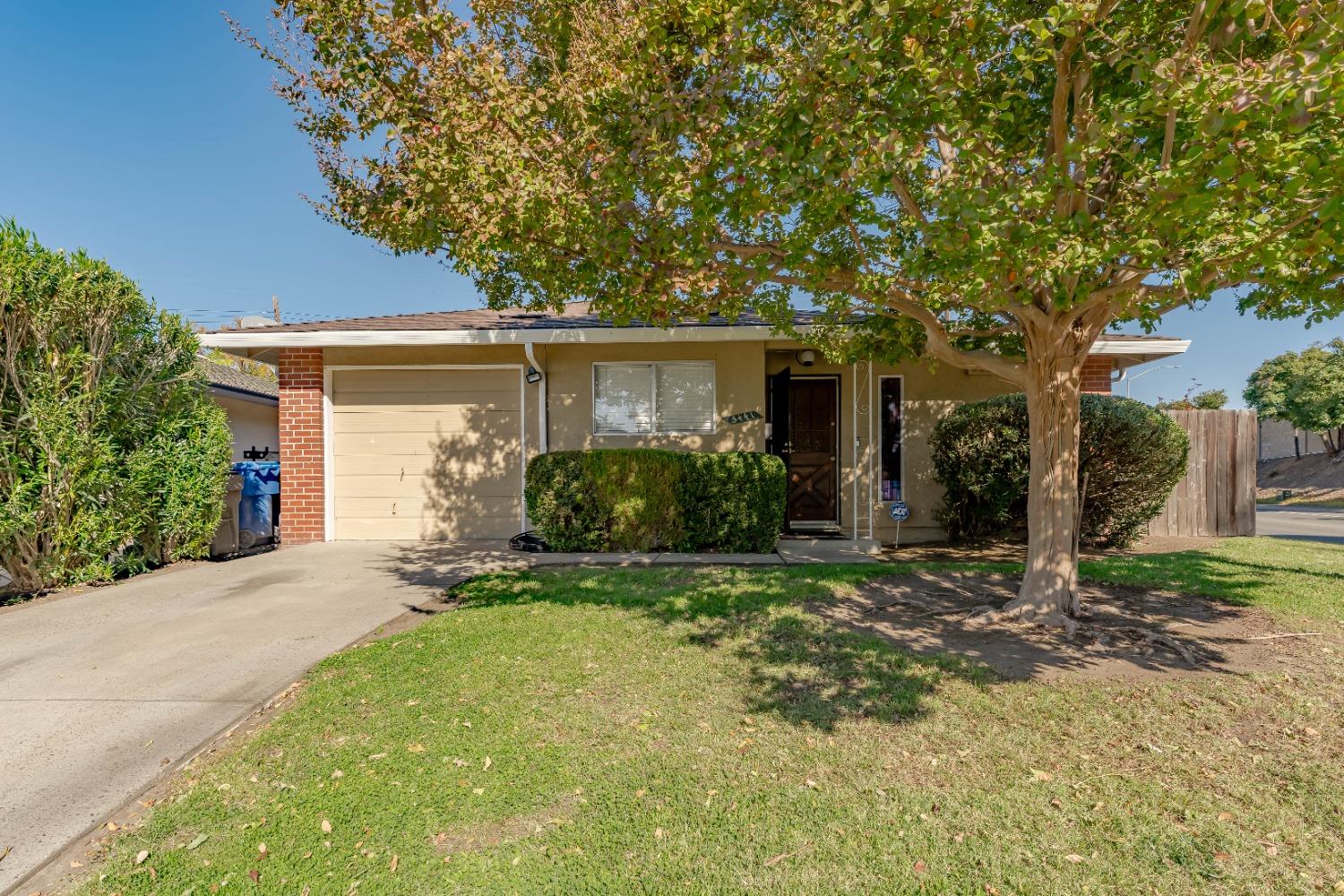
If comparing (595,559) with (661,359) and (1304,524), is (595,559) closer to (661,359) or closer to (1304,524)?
(661,359)

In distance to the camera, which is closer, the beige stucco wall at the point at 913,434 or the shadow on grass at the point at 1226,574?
the shadow on grass at the point at 1226,574

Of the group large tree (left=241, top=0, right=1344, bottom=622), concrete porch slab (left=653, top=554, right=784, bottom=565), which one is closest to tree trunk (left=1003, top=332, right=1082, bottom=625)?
large tree (left=241, top=0, right=1344, bottom=622)

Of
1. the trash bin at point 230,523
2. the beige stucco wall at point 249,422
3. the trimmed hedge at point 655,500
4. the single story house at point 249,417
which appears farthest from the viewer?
the beige stucco wall at point 249,422

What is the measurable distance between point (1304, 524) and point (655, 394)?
44.0 feet

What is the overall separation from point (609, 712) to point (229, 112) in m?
11.8

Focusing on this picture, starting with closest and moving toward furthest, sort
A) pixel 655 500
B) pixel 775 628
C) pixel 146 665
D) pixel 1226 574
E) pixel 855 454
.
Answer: pixel 146 665 < pixel 775 628 < pixel 1226 574 < pixel 655 500 < pixel 855 454

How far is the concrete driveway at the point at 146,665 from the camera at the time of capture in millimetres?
2564

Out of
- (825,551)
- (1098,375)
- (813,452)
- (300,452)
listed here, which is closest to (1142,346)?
A: (1098,375)

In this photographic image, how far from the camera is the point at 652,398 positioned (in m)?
8.81

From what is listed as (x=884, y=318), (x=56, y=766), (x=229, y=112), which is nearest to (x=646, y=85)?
(x=884, y=318)

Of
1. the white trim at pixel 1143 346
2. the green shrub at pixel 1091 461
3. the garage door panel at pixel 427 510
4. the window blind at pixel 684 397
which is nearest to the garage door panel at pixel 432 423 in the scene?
the garage door panel at pixel 427 510

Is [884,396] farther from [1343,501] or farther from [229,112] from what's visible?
[1343,501]

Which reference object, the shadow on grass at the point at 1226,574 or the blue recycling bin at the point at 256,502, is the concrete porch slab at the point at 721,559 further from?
the blue recycling bin at the point at 256,502

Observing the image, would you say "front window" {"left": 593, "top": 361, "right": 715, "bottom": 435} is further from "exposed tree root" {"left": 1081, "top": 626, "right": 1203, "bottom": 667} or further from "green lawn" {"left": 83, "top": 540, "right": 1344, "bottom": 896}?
"exposed tree root" {"left": 1081, "top": 626, "right": 1203, "bottom": 667}
